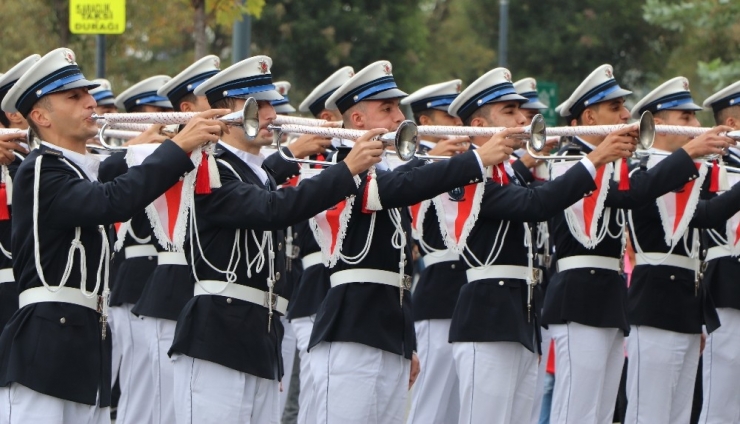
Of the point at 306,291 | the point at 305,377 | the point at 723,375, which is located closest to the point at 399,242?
the point at 305,377

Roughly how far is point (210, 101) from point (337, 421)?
1.61 metres

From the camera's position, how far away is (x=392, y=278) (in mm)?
7098

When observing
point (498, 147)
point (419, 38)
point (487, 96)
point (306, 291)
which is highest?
point (419, 38)

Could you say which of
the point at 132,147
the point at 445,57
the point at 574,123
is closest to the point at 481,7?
the point at 445,57

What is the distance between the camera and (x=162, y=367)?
8.36 metres

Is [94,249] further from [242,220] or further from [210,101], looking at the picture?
[210,101]

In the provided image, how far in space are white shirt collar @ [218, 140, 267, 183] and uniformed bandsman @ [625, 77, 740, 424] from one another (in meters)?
2.59

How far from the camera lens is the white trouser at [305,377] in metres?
8.14

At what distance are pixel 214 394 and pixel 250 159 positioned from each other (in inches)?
42.4

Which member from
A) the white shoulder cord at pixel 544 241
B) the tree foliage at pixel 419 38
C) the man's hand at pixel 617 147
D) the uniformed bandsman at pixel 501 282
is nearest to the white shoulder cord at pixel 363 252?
the uniformed bandsman at pixel 501 282

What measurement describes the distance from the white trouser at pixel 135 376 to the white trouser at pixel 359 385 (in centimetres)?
211

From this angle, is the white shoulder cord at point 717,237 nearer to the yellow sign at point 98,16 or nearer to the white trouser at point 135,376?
the white trouser at point 135,376

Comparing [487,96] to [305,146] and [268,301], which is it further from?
[268,301]

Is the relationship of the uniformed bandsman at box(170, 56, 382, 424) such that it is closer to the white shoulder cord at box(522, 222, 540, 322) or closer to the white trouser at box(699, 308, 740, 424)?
the white shoulder cord at box(522, 222, 540, 322)
